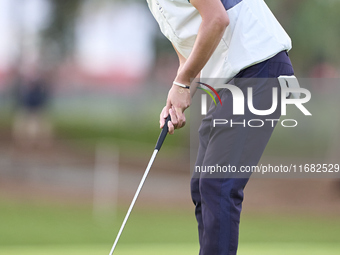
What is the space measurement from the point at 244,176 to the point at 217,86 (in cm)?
36

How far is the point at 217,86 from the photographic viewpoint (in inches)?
86.0

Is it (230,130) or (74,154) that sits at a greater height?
(230,130)

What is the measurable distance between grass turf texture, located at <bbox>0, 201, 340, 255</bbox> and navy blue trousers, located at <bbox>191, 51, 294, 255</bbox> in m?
3.50

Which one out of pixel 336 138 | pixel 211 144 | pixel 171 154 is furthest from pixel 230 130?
pixel 171 154

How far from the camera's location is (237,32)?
6.98 feet

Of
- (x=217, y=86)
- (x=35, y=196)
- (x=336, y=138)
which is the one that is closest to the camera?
(x=217, y=86)

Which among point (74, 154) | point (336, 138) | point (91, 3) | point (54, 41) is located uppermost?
point (91, 3)

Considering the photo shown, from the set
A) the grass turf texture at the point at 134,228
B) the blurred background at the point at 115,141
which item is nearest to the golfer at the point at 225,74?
the blurred background at the point at 115,141

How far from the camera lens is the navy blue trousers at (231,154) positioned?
2029 mm

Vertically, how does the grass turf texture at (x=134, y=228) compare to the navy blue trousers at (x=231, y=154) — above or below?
below

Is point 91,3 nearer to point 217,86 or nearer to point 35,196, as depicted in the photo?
point 35,196

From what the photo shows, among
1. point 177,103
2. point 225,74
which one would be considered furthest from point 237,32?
point 177,103

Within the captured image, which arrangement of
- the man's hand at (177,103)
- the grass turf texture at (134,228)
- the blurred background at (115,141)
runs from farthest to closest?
the blurred background at (115,141)
the grass turf texture at (134,228)
the man's hand at (177,103)

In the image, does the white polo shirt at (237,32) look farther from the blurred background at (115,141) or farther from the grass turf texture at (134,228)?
the grass turf texture at (134,228)
